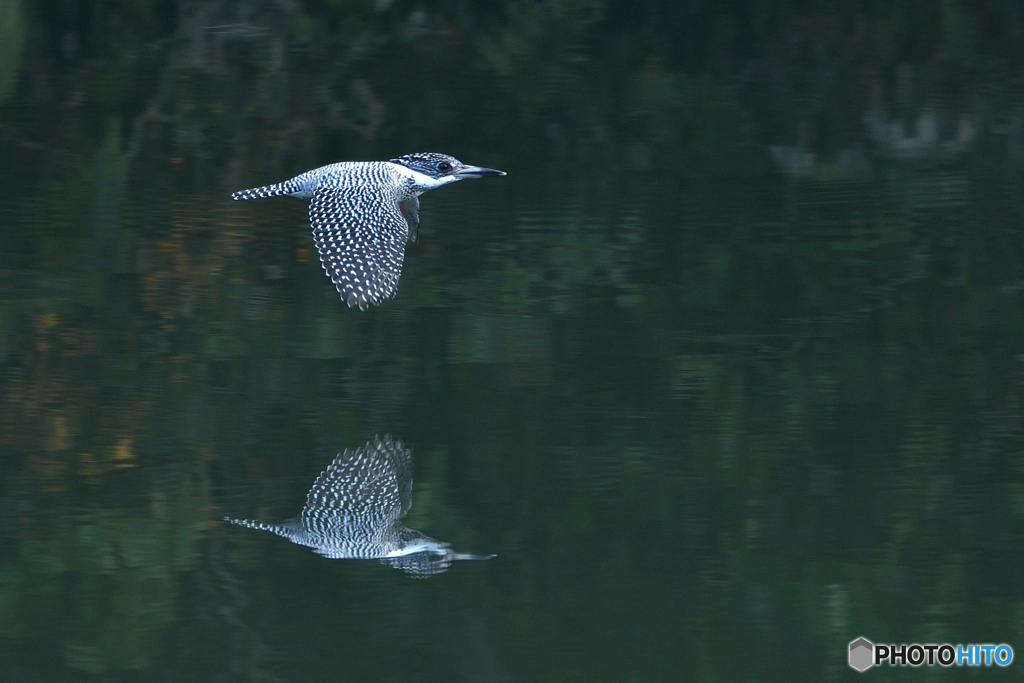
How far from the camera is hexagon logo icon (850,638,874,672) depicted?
4.80 metres

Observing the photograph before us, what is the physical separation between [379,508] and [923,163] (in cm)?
520

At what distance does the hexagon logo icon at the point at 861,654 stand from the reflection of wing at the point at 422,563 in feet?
4.49

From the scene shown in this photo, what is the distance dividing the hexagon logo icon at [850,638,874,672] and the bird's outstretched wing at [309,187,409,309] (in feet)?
7.59

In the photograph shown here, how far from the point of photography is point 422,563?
5305 mm

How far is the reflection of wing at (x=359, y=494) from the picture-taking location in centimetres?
558

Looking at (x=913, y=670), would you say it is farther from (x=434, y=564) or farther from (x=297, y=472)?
(x=297, y=472)

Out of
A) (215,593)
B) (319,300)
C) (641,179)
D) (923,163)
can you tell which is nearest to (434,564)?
(215,593)

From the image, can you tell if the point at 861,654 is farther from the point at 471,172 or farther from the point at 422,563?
the point at 471,172

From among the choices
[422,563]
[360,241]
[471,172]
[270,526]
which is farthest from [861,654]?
[471,172]

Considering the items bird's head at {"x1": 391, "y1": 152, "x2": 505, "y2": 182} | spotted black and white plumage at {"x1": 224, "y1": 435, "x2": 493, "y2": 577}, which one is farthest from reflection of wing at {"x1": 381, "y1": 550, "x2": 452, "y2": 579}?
bird's head at {"x1": 391, "y1": 152, "x2": 505, "y2": 182}

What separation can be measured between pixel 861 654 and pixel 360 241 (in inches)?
106

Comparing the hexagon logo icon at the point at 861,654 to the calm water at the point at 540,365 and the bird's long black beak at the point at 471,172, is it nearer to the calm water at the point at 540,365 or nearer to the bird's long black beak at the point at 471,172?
the calm water at the point at 540,365

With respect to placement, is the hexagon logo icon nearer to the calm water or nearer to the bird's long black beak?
the calm water

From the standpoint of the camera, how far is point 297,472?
5.91m
